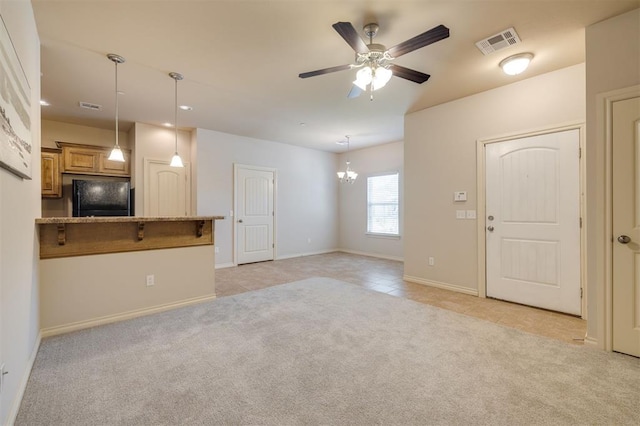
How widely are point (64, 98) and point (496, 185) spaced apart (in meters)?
5.96

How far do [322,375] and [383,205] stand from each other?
17.7 feet

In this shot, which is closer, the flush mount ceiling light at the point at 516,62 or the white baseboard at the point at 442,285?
the flush mount ceiling light at the point at 516,62

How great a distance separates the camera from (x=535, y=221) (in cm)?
339

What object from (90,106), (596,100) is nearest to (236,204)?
(90,106)

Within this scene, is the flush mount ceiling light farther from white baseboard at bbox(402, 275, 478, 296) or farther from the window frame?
the window frame

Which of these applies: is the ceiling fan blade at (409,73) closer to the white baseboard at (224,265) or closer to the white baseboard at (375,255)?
the white baseboard at (375,255)

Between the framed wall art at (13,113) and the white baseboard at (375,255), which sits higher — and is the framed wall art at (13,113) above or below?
above

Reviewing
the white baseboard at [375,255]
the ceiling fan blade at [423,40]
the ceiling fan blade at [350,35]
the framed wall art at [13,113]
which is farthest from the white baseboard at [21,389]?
the white baseboard at [375,255]

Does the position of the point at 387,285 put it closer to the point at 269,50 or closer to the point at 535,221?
the point at 535,221

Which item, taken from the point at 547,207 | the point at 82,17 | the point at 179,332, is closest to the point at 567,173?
the point at 547,207

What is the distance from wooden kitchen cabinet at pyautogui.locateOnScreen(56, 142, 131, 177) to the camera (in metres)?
4.93

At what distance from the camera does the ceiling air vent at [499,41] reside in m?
2.52

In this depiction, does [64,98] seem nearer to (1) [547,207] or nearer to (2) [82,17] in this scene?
(2) [82,17]

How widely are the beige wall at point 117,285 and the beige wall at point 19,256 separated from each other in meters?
0.24
